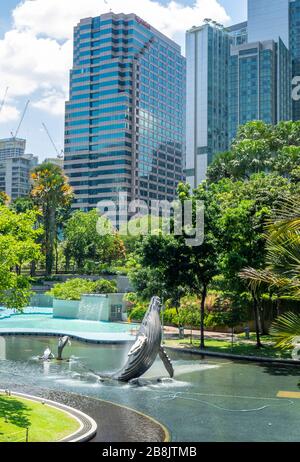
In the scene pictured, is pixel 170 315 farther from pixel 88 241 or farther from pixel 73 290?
pixel 88 241

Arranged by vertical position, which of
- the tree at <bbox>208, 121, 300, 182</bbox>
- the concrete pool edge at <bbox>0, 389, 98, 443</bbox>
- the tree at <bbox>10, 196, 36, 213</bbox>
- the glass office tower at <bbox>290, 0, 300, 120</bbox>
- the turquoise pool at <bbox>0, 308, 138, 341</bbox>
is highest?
the glass office tower at <bbox>290, 0, 300, 120</bbox>

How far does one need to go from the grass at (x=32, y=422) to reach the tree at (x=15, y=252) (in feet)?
11.0

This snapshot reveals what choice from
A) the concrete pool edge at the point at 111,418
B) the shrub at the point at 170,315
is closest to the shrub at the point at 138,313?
the shrub at the point at 170,315

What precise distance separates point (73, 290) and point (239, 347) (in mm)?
29674

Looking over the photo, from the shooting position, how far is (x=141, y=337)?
2561cm

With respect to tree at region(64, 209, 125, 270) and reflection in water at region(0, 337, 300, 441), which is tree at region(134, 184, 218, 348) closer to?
reflection in water at region(0, 337, 300, 441)

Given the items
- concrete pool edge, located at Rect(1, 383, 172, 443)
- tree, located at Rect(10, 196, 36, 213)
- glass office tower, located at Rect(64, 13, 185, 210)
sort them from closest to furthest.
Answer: concrete pool edge, located at Rect(1, 383, 172, 443)
tree, located at Rect(10, 196, 36, 213)
glass office tower, located at Rect(64, 13, 185, 210)

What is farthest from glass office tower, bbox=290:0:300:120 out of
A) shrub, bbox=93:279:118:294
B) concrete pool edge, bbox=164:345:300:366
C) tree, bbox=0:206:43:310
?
tree, bbox=0:206:43:310

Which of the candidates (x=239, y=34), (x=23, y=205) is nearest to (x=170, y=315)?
(x=23, y=205)

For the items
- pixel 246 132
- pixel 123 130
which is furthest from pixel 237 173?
pixel 123 130

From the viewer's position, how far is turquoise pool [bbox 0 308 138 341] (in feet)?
151

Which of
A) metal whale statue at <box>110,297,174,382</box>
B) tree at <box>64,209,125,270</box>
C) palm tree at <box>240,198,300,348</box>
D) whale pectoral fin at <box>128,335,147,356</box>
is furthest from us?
tree at <box>64,209,125,270</box>

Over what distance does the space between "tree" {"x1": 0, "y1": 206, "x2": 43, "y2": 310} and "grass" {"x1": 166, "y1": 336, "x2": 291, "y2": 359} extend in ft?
66.1
